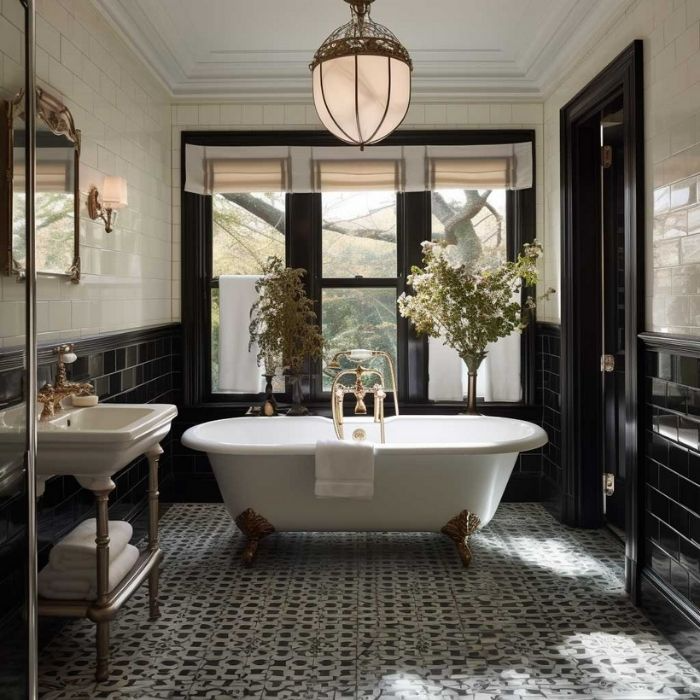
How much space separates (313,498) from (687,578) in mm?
1749

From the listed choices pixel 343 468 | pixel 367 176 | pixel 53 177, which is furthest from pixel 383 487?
pixel 367 176

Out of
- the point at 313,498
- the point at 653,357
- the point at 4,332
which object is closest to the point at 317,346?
the point at 313,498

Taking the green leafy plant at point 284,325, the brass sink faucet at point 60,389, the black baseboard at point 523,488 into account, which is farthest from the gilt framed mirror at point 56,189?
the black baseboard at point 523,488

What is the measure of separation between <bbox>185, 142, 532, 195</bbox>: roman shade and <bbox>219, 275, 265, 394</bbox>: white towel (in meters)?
0.64

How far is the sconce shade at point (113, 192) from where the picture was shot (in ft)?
12.4

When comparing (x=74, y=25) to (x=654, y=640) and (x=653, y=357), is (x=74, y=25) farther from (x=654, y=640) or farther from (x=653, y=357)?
(x=654, y=640)

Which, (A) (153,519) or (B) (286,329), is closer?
(A) (153,519)

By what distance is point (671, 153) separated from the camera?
3053mm

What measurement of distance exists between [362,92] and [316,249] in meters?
2.11

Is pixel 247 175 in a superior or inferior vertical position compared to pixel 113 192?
superior

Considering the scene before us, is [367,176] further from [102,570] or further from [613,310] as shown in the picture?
[102,570]

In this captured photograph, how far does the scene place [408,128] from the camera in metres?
5.16

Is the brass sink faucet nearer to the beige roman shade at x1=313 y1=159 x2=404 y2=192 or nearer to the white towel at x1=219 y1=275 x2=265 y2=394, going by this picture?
the white towel at x1=219 y1=275 x2=265 y2=394

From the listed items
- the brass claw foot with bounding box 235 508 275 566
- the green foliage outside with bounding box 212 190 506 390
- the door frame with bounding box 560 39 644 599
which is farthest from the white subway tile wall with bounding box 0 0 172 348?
the door frame with bounding box 560 39 644 599
